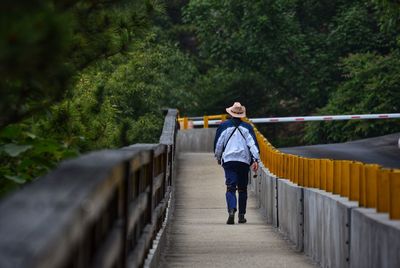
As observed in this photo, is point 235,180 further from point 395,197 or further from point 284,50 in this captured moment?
point 284,50

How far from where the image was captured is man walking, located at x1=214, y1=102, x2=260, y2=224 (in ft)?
58.7

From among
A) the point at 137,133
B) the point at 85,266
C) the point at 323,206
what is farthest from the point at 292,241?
the point at 137,133

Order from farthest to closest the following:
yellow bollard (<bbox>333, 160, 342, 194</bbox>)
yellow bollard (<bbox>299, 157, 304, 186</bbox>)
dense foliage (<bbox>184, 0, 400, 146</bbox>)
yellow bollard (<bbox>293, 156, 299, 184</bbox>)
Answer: dense foliage (<bbox>184, 0, 400, 146</bbox>), yellow bollard (<bbox>293, 156, 299, 184</bbox>), yellow bollard (<bbox>299, 157, 304, 186</bbox>), yellow bollard (<bbox>333, 160, 342, 194</bbox>)

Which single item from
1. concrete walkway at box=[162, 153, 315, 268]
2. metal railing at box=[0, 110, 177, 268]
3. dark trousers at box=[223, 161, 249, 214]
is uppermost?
metal railing at box=[0, 110, 177, 268]

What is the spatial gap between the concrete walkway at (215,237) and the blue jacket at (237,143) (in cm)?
96

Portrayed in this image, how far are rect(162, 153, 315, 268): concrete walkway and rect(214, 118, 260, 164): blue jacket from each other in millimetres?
964

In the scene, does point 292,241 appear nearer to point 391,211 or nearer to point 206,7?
point 391,211

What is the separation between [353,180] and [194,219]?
969 centimetres

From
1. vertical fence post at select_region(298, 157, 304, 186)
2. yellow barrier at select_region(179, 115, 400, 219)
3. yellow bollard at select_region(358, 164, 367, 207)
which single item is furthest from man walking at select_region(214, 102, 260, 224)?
yellow bollard at select_region(358, 164, 367, 207)

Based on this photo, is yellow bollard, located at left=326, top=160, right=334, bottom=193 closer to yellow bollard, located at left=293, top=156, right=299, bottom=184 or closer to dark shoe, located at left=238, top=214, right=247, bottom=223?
yellow bollard, located at left=293, top=156, right=299, bottom=184

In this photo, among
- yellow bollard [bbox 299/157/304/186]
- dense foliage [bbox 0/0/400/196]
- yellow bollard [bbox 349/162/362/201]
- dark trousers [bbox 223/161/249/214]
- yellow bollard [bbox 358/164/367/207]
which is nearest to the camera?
yellow bollard [bbox 358/164/367/207]

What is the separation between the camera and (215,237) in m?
15.3

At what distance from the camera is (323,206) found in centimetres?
1127

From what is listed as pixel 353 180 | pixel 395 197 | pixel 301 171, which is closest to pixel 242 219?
pixel 301 171
